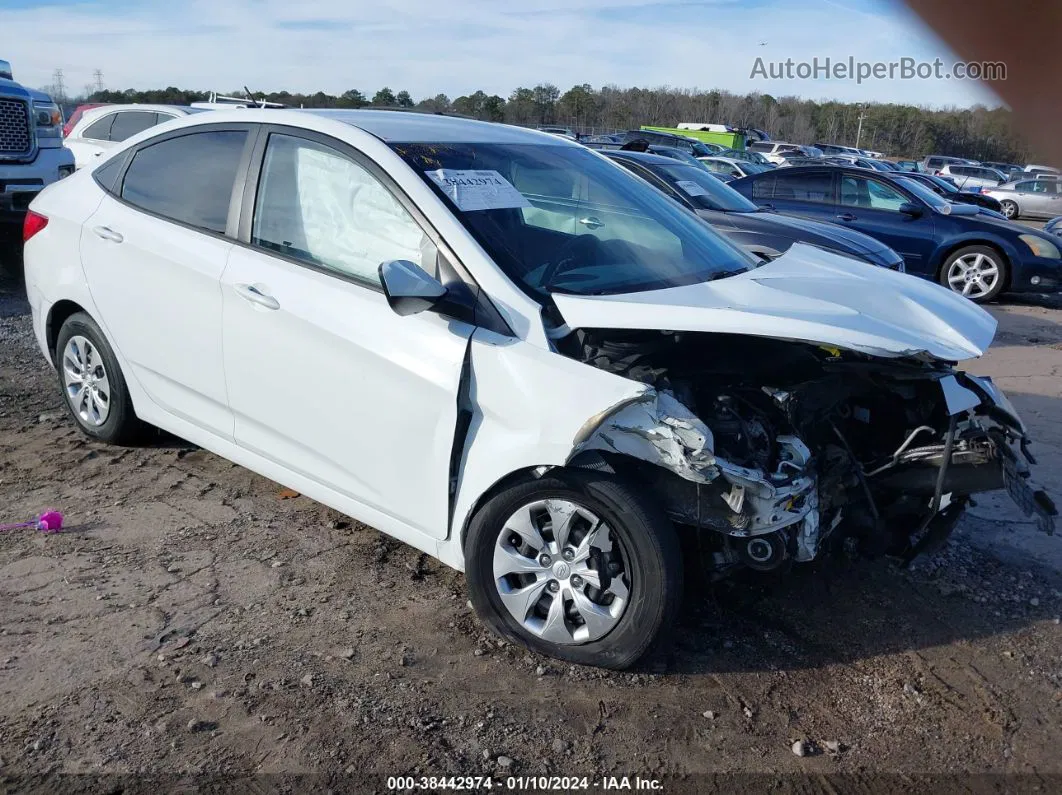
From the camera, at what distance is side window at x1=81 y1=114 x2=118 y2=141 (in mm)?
12302

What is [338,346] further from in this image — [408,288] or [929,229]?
[929,229]

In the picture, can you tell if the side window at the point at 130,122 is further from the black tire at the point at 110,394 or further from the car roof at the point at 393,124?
the car roof at the point at 393,124

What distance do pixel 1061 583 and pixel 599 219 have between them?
2.53 m

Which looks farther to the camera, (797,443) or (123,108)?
(123,108)

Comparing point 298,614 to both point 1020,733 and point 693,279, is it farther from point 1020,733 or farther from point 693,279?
point 1020,733

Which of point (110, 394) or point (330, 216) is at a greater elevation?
point (330, 216)

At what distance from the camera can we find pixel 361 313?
3.46 metres

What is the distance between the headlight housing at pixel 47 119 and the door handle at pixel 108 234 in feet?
22.8

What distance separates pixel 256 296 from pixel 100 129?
10.3 m

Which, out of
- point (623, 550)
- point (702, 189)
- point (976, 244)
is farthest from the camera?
point (976, 244)

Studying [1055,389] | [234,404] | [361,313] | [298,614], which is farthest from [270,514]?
[1055,389]

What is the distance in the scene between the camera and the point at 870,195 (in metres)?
11.7

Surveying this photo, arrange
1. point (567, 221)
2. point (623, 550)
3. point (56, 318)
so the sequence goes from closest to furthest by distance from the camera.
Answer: point (623, 550)
point (567, 221)
point (56, 318)

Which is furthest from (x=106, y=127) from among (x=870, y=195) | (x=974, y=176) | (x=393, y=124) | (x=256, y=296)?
(x=974, y=176)
